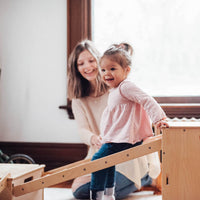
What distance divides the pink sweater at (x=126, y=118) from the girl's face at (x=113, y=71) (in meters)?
0.03

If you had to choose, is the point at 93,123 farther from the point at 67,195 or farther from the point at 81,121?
the point at 67,195

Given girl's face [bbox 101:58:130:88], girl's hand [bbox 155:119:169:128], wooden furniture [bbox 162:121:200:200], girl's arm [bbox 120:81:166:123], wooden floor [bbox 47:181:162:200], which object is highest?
girl's face [bbox 101:58:130:88]

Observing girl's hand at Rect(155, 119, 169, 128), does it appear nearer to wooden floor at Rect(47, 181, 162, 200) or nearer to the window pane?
→ wooden floor at Rect(47, 181, 162, 200)

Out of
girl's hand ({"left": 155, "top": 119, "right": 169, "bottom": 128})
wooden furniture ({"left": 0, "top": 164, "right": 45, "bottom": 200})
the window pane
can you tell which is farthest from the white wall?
girl's hand ({"left": 155, "top": 119, "right": 169, "bottom": 128})

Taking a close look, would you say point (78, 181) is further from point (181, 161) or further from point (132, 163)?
point (181, 161)

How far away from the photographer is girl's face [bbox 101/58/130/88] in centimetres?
136

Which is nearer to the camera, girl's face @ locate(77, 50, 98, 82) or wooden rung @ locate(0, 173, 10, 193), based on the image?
wooden rung @ locate(0, 173, 10, 193)

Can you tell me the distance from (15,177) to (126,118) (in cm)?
53

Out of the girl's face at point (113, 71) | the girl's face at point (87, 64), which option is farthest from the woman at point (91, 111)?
the girl's face at point (113, 71)

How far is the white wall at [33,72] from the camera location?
2.59 m

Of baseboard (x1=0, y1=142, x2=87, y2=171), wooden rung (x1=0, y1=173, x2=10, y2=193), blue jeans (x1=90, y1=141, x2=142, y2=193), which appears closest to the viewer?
wooden rung (x1=0, y1=173, x2=10, y2=193)

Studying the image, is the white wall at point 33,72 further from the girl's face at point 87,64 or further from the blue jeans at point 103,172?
the blue jeans at point 103,172

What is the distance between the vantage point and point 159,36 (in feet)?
8.17

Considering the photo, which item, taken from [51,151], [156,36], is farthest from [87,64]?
[51,151]
